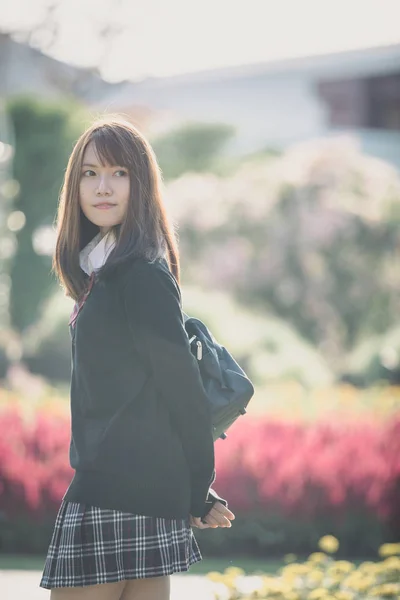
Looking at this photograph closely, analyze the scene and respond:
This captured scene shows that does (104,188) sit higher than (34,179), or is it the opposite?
(34,179)

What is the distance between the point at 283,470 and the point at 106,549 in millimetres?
2846

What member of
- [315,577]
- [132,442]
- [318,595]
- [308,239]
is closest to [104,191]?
[132,442]

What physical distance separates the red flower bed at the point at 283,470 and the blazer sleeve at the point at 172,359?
2778mm

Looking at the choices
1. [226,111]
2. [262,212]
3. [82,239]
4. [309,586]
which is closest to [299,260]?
[262,212]

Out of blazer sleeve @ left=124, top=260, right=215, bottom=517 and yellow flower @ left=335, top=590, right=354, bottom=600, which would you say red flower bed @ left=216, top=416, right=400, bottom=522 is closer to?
yellow flower @ left=335, top=590, right=354, bottom=600

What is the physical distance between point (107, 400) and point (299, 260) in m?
7.66

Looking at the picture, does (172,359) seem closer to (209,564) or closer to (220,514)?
(220,514)

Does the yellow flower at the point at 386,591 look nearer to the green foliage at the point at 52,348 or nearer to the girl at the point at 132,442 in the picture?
the girl at the point at 132,442

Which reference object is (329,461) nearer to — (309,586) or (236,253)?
(309,586)

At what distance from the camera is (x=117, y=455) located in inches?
66.0

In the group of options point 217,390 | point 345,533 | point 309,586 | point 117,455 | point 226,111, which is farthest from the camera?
point 226,111

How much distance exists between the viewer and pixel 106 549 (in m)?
1.69

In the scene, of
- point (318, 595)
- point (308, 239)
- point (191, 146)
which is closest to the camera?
point (318, 595)

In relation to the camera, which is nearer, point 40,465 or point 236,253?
point 40,465
